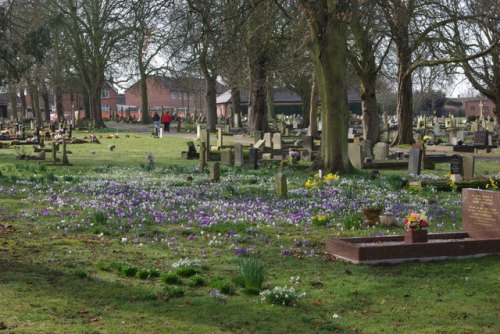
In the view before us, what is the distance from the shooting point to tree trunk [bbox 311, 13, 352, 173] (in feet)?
74.4

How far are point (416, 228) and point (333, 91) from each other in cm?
1310

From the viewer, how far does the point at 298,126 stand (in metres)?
69.3

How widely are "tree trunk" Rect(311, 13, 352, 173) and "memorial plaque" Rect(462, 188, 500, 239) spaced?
36.8 ft

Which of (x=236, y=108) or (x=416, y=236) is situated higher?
(x=236, y=108)

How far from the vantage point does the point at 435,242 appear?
10.4 meters

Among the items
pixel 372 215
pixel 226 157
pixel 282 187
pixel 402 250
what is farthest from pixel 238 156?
pixel 402 250

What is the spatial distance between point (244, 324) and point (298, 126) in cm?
6239

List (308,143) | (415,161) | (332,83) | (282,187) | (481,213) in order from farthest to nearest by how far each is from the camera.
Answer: (308,143), (332,83), (415,161), (282,187), (481,213)

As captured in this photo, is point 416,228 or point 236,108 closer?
point 416,228

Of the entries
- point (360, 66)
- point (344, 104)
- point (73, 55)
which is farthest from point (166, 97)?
point (344, 104)

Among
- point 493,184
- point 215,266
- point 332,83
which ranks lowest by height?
point 215,266

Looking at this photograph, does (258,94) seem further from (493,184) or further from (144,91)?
(144,91)

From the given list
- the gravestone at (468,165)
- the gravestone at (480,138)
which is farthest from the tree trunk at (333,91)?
the gravestone at (480,138)

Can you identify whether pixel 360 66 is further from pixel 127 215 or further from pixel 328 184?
pixel 127 215
